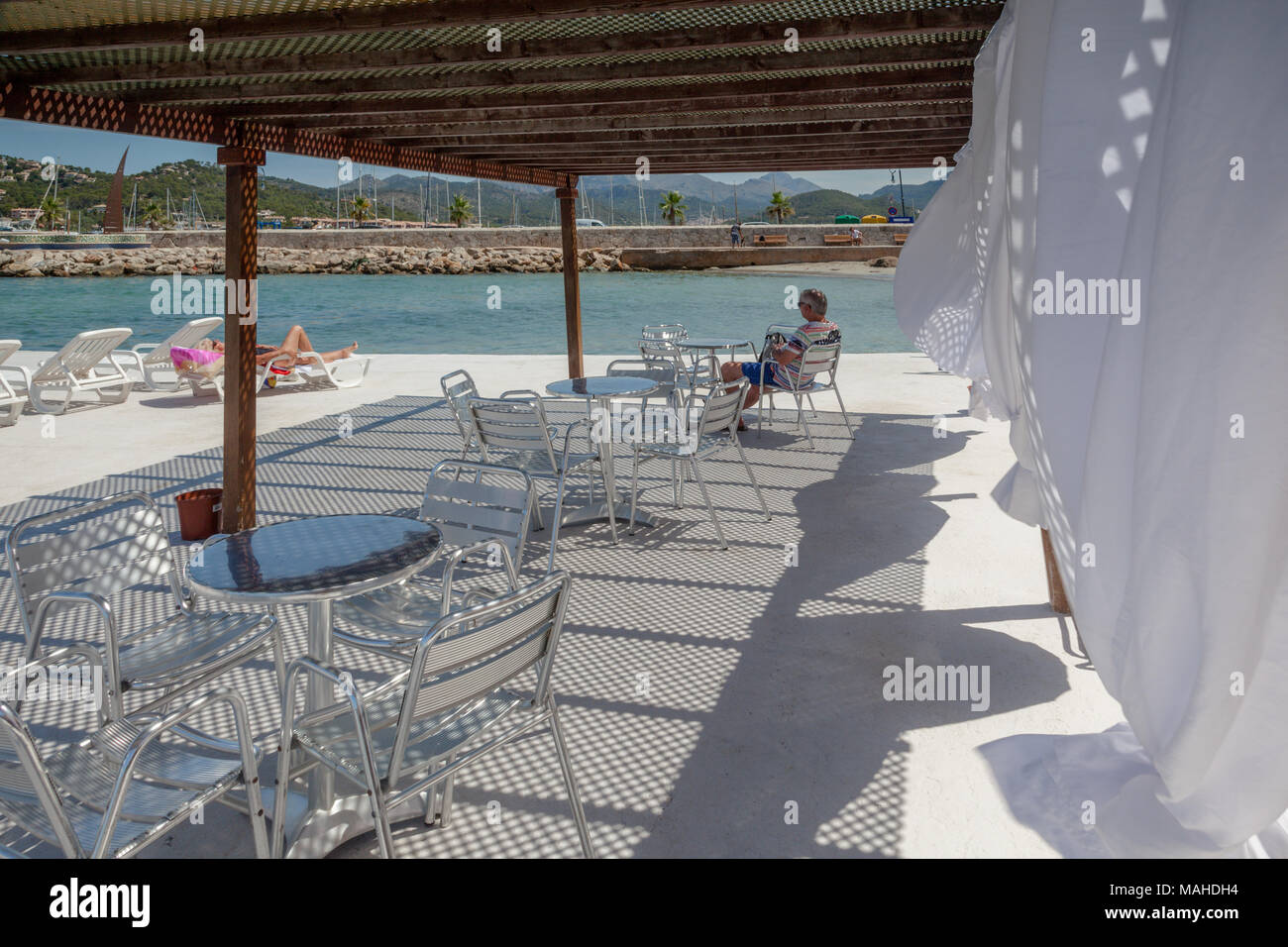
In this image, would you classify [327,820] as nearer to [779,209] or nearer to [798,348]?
[798,348]

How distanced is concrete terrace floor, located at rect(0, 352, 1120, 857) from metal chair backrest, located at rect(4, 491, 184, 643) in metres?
0.63

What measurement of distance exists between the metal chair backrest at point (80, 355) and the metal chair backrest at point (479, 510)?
22.6 feet

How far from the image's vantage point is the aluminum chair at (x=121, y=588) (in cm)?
238

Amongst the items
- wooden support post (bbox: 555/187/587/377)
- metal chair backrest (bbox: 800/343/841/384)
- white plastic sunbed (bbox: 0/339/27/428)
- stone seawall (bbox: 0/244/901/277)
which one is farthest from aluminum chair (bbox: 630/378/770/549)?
stone seawall (bbox: 0/244/901/277)

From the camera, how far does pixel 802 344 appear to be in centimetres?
700

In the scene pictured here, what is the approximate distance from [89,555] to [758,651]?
2.31 metres

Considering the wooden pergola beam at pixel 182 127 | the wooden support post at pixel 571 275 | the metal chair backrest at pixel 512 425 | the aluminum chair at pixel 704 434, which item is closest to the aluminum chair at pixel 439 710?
the metal chair backrest at pixel 512 425

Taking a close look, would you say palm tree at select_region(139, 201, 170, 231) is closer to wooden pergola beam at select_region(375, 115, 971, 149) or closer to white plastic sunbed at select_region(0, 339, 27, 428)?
white plastic sunbed at select_region(0, 339, 27, 428)

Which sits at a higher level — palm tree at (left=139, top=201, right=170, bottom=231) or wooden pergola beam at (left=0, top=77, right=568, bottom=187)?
palm tree at (left=139, top=201, right=170, bottom=231)

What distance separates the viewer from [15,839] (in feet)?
7.82

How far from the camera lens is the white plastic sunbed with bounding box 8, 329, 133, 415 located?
8484mm

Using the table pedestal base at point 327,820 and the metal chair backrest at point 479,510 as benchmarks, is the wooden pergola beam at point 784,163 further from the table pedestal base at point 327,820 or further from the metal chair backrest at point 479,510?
the table pedestal base at point 327,820
